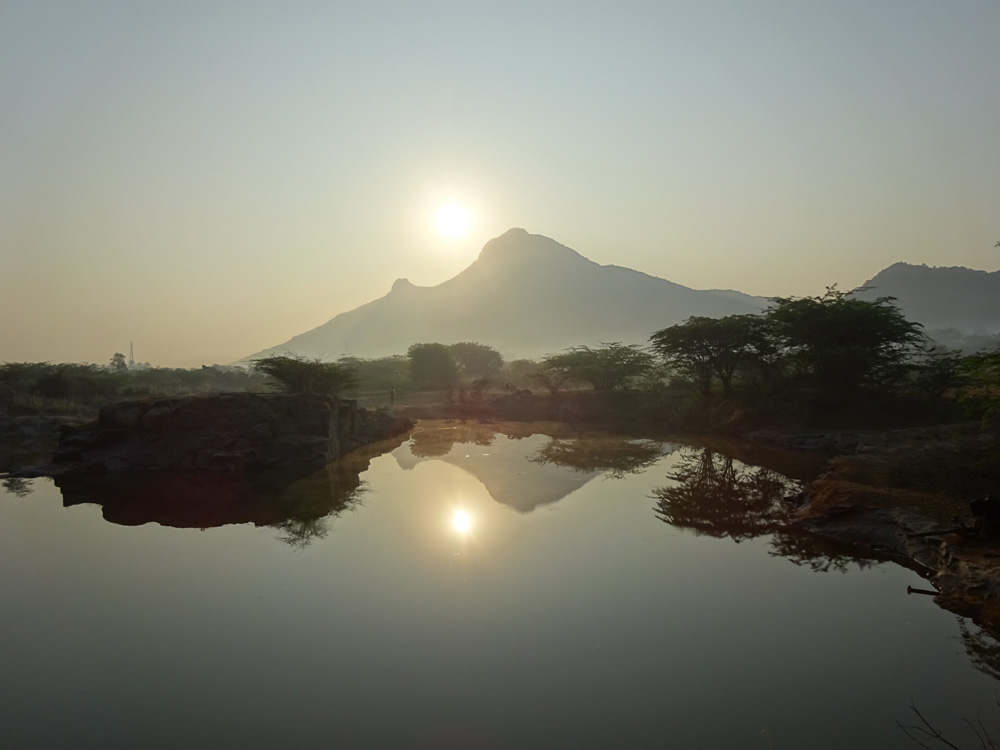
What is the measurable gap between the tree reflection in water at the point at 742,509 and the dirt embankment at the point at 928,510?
523mm

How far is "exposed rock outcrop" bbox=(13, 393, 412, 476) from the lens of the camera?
17016mm

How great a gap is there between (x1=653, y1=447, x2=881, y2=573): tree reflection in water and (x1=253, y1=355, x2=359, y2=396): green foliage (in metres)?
15.3

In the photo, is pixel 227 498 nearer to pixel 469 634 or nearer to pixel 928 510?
pixel 469 634

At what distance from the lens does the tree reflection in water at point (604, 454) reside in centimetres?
1723

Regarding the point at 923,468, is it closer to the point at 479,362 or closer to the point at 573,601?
the point at 573,601

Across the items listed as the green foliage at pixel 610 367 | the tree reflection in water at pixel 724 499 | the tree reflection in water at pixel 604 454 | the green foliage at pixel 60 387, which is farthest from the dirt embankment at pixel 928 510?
the green foliage at pixel 60 387

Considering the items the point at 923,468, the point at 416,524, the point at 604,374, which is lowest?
the point at 416,524

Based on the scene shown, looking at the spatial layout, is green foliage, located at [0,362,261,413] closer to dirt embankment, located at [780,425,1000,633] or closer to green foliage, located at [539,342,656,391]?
green foliage, located at [539,342,656,391]

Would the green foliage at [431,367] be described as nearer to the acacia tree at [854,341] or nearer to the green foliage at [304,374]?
the green foliage at [304,374]

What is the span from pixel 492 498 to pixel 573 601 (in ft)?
20.5

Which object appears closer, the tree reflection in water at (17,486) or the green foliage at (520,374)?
the tree reflection in water at (17,486)

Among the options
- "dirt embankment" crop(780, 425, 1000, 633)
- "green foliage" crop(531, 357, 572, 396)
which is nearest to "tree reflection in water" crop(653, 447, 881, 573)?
"dirt embankment" crop(780, 425, 1000, 633)

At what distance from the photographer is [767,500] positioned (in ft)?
40.5

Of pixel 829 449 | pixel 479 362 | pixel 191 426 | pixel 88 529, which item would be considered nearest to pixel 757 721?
pixel 88 529
